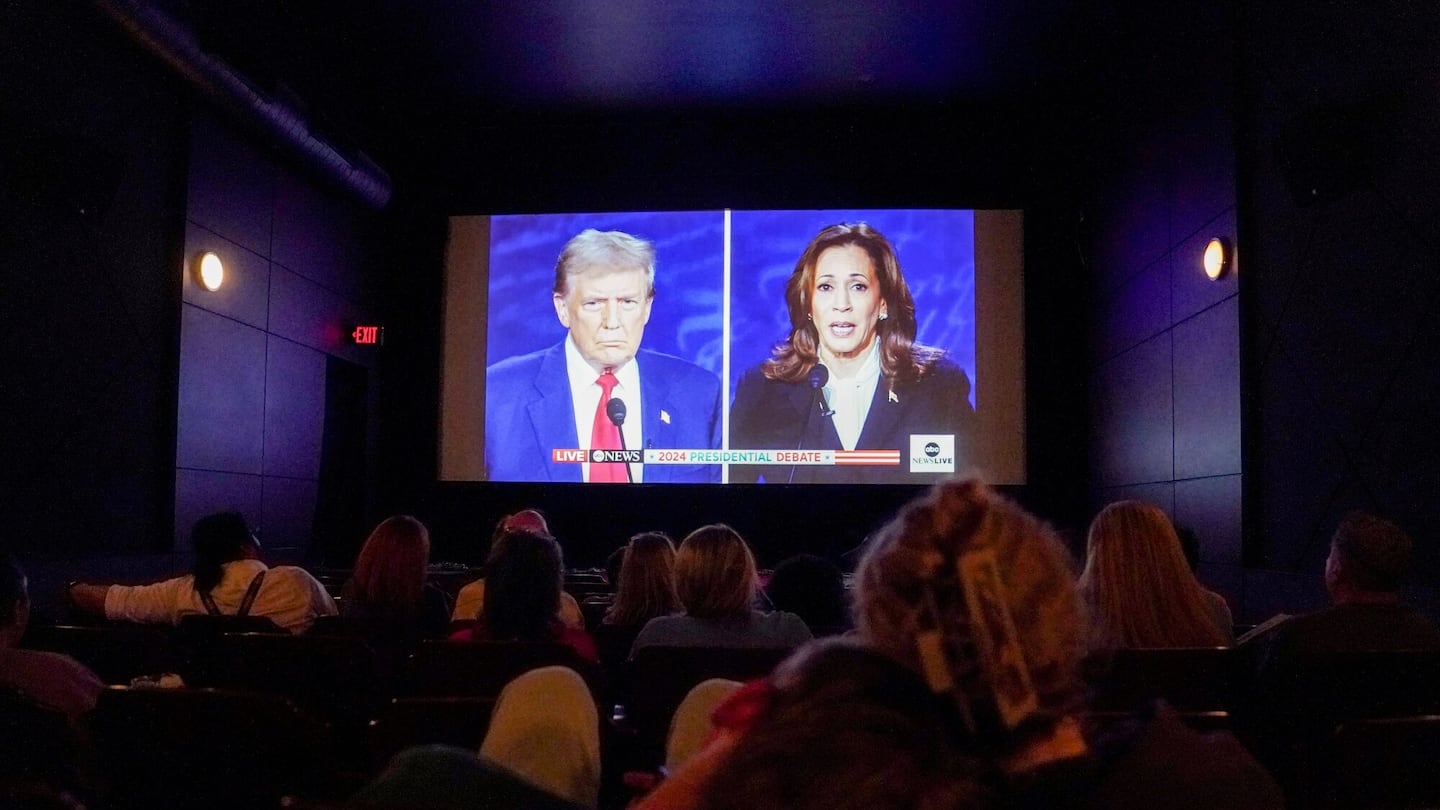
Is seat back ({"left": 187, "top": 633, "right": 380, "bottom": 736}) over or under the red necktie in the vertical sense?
under

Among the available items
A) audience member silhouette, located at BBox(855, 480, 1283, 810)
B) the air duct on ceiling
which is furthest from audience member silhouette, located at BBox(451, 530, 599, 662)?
the air duct on ceiling

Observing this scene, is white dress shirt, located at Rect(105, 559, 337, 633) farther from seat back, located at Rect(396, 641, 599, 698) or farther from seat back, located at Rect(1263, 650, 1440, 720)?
seat back, located at Rect(1263, 650, 1440, 720)

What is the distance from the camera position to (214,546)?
3572 millimetres

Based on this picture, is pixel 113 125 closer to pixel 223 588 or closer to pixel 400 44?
pixel 400 44

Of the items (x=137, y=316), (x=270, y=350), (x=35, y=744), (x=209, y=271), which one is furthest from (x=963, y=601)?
(x=270, y=350)

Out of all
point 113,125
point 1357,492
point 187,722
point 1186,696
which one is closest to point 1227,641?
point 1186,696

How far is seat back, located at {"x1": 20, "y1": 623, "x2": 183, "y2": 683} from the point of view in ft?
8.96

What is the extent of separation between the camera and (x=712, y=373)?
870 cm

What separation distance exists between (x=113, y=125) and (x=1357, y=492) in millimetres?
6510

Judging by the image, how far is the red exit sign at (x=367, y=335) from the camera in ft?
28.8

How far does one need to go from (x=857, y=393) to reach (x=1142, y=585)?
234 inches

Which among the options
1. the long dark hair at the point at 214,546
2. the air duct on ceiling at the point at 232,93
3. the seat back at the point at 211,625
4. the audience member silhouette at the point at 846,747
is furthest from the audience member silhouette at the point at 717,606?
the air duct on ceiling at the point at 232,93

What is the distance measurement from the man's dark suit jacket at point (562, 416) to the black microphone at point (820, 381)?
82 centimetres

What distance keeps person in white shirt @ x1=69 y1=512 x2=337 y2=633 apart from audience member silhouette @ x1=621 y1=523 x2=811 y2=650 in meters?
1.43
